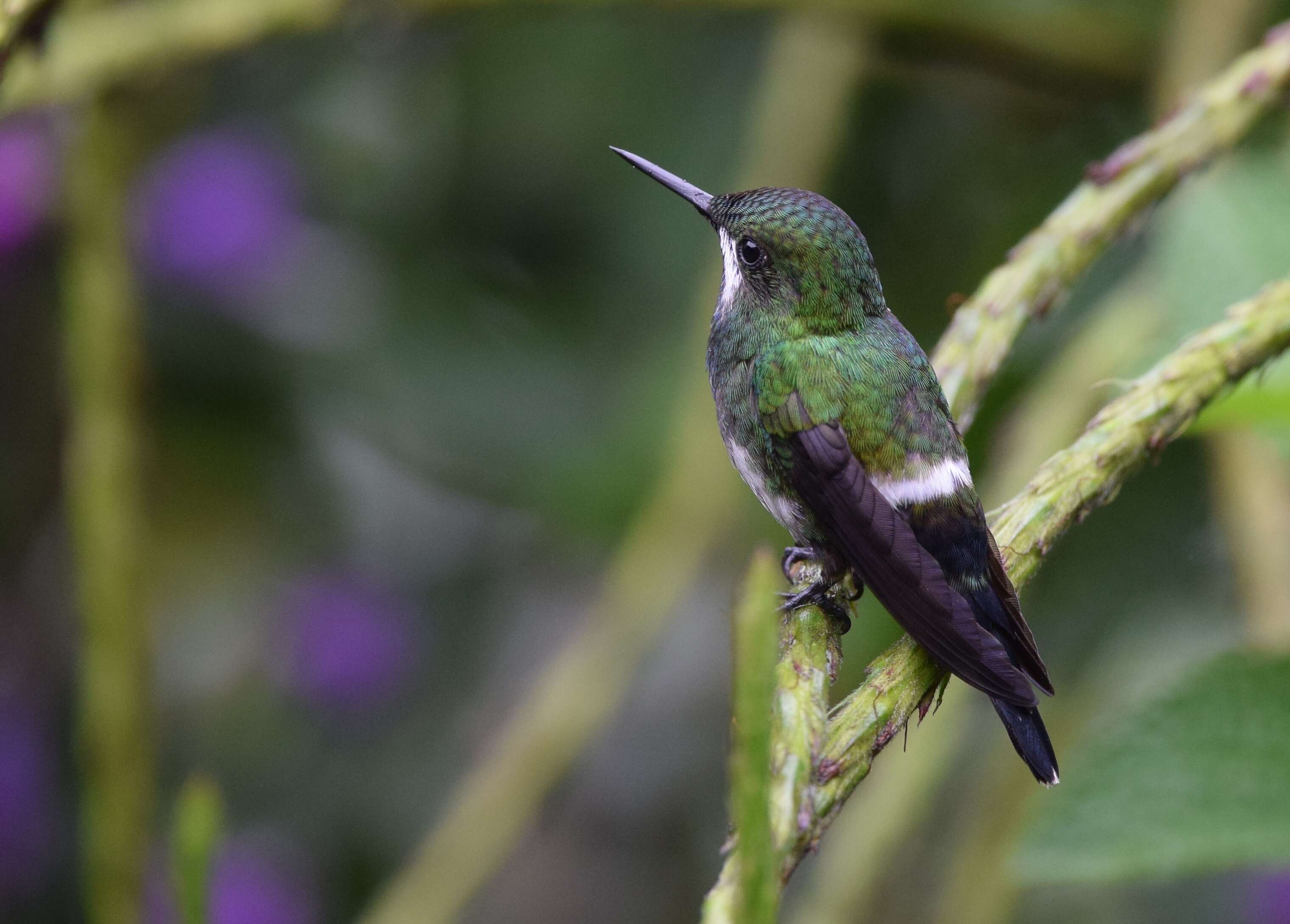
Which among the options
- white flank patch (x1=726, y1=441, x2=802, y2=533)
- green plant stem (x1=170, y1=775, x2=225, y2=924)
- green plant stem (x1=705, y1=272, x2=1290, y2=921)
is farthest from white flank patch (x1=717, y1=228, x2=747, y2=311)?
green plant stem (x1=170, y1=775, x2=225, y2=924)

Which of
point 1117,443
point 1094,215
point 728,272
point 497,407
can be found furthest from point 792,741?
point 497,407

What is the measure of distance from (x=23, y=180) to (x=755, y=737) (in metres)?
3.16

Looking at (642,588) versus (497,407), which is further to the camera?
(497,407)

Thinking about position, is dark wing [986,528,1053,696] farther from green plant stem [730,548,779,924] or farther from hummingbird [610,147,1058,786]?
green plant stem [730,548,779,924]

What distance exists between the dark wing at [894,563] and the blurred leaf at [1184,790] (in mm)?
266

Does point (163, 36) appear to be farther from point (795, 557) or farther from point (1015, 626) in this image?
point (1015, 626)

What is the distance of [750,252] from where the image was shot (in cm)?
207

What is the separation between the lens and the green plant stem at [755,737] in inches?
27.6

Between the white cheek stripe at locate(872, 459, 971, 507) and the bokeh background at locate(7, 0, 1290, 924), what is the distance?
115 centimetres

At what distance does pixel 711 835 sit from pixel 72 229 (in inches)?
79.2

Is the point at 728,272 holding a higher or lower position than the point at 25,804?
higher

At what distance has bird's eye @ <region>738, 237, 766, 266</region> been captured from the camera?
6.73ft

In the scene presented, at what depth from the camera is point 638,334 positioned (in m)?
3.63

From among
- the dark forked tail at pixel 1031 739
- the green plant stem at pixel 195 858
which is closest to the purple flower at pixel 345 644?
the dark forked tail at pixel 1031 739
